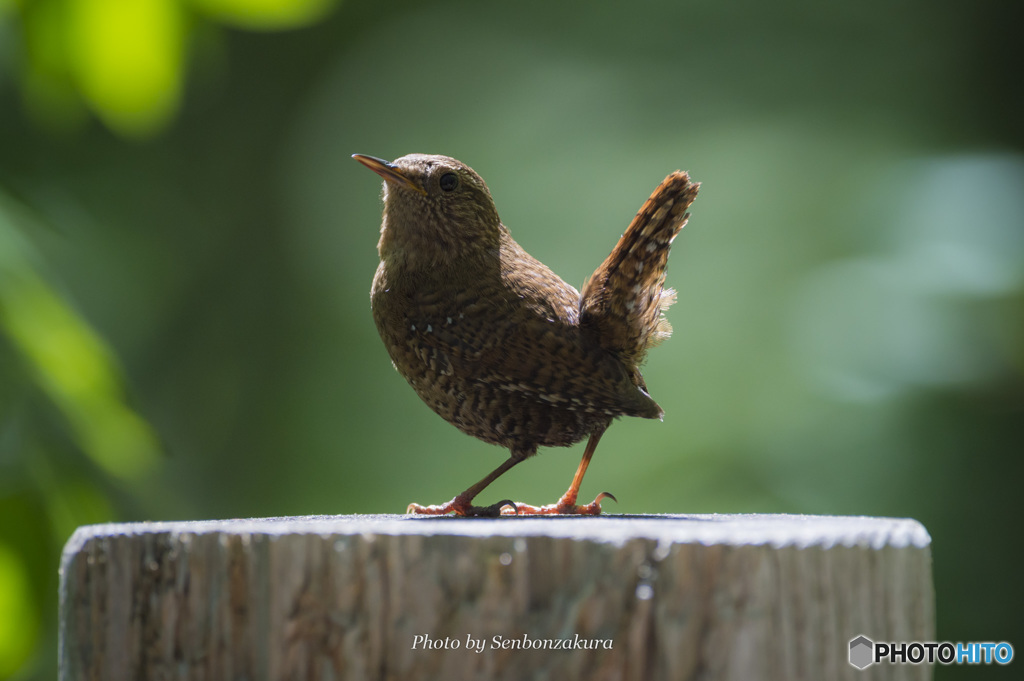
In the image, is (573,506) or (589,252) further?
(589,252)

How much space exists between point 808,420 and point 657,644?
4.44 metres

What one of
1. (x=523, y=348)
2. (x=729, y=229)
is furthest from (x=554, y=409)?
(x=729, y=229)

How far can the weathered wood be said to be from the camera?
1.17m

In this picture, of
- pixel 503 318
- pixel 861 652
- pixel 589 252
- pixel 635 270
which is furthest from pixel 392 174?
pixel 589 252

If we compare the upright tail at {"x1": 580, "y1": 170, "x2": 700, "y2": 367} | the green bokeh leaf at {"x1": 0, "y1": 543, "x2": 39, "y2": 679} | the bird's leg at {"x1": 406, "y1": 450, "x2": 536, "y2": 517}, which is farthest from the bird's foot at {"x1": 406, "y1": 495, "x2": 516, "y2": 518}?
the green bokeh leaf at {"x1": 0, "y1": 543, "x2": 39, "y2": 679}

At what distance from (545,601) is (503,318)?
101 centimetres

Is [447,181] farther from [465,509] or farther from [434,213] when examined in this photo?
[465,509]

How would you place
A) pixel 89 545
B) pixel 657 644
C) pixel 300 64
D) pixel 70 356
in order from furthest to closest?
1. pixel 300 64
2. pixel 70 356
3. pixel 89 545
4. pixel 657 644

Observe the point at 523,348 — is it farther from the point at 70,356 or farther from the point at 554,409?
the point at 70,356

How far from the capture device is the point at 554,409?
2.16m

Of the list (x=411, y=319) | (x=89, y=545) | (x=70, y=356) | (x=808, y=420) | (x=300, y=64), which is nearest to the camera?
(x=89, y=545)

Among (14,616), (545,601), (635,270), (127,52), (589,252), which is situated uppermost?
(589,252)

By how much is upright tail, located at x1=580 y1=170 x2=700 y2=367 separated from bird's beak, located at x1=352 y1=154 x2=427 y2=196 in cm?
51

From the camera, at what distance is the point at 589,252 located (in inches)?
241
